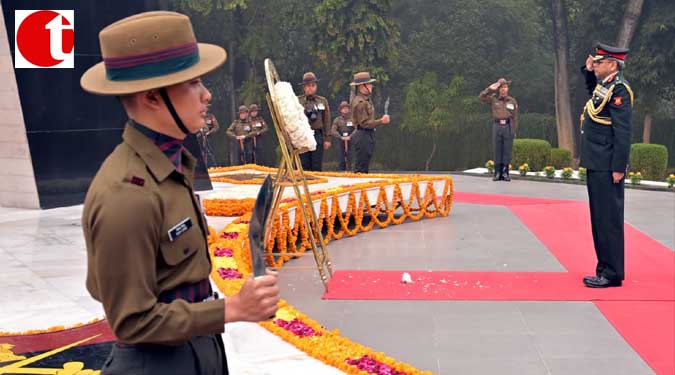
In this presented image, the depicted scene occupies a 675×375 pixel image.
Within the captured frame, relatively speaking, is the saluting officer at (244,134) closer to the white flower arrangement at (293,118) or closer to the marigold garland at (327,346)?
the white flower arrangement at (293,118)

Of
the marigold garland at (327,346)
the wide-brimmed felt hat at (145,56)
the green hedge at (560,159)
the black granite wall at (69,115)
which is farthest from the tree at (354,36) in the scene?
the wide-brimmed felt hat at (145,56)

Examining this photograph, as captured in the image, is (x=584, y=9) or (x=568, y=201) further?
(x=584, y=9)

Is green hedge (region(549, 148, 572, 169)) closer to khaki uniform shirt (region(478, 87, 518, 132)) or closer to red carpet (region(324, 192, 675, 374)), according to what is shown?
khaki uniform shirt (region(478, 87, 518, 132))

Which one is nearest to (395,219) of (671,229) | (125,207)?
(671,229)

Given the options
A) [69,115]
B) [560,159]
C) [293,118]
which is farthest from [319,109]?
[560,159]

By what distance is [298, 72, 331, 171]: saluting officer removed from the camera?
551 inches

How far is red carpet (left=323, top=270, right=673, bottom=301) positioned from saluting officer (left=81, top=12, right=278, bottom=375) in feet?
17.9

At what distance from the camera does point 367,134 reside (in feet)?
45.8

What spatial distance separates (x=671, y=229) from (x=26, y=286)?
8.56m

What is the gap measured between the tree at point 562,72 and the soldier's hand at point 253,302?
27167mm

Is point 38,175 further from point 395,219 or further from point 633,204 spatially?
point 633,204

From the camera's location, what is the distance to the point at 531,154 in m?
20.9

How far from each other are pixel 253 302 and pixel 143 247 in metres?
0.32

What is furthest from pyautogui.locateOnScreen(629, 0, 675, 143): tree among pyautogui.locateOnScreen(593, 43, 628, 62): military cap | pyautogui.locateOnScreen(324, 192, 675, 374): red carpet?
pyautogui.locateOnScreen(593, 43, 628, 62): military cap
